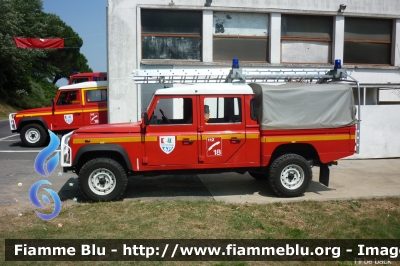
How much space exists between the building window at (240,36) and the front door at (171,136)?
648 cm

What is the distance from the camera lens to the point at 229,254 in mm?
5430

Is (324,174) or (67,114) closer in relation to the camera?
(324,174)

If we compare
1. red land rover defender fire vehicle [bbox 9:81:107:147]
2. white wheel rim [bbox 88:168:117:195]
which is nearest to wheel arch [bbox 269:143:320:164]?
white wheel rim [bbox 88:168:117:195]

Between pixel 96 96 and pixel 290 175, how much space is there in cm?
858

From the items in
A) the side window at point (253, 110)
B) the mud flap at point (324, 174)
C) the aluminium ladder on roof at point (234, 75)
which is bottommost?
the mud flap at point (324, 174)

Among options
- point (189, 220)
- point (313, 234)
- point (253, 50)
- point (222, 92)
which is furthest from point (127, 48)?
point (313, 234)

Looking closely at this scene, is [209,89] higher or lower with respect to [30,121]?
higher

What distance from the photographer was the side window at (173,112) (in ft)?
25.7

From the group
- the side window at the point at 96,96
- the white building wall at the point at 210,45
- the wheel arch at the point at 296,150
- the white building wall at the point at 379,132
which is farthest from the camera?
the side window at the point at 96,96

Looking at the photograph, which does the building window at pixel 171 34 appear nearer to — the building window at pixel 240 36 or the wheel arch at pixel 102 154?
the building window at pixel 240 36

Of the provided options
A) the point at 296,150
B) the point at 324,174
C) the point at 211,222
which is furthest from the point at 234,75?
the point at 211,222

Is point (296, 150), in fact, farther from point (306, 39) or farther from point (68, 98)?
point (68, 98)

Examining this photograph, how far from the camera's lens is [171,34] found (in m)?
13.7

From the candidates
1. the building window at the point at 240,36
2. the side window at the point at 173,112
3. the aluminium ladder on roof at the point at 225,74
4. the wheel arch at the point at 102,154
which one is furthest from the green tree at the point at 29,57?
the side window at the point at 173,112
